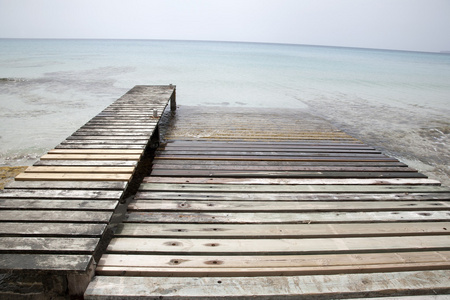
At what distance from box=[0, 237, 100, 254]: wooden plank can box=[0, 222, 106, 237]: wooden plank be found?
0.05m

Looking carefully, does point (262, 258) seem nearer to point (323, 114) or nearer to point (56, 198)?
point (56, 198)

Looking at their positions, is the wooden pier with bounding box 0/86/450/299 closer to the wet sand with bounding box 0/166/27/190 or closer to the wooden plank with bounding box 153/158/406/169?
the wooden plank with bounding box 153/158/406/169

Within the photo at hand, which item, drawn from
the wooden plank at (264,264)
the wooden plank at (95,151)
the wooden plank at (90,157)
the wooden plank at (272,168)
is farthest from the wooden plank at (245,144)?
the wooden plank at (264,264)

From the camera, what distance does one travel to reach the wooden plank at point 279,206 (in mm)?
2654

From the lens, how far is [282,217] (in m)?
2.56

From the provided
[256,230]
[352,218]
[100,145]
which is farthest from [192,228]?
[100,145]

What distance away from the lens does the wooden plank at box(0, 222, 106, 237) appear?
1865 millimetres

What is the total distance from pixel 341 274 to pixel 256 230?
757 mm

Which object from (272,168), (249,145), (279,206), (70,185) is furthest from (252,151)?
(70,185)

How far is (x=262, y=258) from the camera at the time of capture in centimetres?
204

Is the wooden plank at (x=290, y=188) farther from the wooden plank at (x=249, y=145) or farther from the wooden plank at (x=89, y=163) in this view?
the wooden plank at (x=249, y=145)

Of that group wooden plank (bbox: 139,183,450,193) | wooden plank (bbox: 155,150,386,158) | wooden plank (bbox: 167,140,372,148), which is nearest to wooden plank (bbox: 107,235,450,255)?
wooden plank (bbox: 139,183,450,193)

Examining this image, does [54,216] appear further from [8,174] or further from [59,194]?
[8,174]

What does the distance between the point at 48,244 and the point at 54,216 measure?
1.15ft
